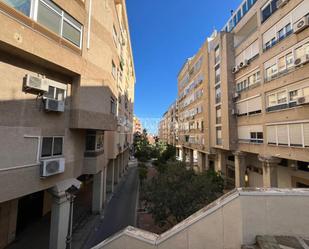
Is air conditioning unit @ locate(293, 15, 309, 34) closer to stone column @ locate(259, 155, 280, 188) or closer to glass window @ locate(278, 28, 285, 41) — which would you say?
glass window @ locate(278, 28, 285, 41)

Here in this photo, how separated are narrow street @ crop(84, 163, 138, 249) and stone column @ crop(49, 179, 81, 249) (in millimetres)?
2146

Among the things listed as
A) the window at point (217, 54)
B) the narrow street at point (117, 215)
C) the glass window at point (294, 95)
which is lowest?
the narrow street at point (117, 215)

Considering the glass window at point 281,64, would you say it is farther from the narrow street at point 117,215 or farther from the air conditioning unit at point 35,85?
the narrow street at point 117,215

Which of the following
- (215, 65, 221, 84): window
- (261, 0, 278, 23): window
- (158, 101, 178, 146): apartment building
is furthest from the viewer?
(158, 101, 178, 146): apartment building

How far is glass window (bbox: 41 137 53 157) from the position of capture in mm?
7795

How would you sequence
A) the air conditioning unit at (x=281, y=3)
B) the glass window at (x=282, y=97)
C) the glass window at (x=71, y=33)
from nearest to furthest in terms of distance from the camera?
the glass window at (x=71, y=33)
the air conditioning unit at (x=281, y=3)
the glass window at (x=282, y=97)

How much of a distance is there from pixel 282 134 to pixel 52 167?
15.0 meters

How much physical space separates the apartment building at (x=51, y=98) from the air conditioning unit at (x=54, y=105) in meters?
0.04

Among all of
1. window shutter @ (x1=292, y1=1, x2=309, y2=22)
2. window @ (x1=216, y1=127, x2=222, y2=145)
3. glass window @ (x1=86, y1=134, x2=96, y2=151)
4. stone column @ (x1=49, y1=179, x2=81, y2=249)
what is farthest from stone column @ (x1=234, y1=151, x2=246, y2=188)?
stone column @ (x1=49, y1=179, x2=81, y2=249)

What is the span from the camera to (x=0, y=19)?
18.4 ft

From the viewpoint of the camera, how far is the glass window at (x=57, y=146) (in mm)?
8367

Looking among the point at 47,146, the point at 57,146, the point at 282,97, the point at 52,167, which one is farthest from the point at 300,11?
the point at 52,167

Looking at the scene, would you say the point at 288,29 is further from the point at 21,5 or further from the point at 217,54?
the point at 21,5

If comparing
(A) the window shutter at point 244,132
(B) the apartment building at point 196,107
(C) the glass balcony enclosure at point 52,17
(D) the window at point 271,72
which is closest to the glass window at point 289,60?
(D) the window at point 271,72
